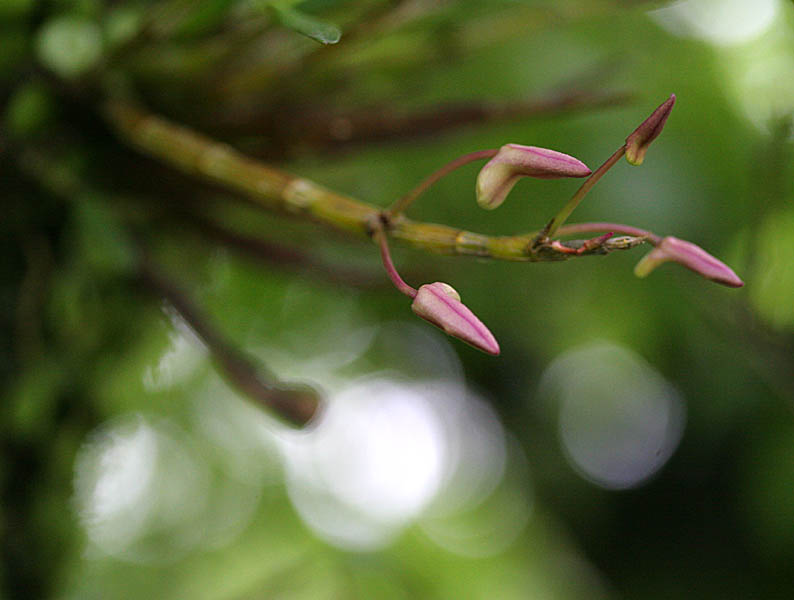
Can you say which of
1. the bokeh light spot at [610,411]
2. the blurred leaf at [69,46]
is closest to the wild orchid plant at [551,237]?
the blurred leaf at [69,46]

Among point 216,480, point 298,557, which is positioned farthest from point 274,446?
point 298,557

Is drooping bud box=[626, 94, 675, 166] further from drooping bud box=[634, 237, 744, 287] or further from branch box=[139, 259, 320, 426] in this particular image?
branch box=[139, 259, 320, 426]

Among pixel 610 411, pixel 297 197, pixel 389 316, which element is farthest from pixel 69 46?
pixel 610 411

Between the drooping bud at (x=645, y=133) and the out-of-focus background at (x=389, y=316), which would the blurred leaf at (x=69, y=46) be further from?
the drooping bud at (x=645, y=133)

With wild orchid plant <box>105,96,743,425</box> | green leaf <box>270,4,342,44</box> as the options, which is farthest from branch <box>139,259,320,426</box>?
green leaf <box>270,4,342,44</box>

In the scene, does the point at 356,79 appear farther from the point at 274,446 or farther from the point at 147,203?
the point at 274,446

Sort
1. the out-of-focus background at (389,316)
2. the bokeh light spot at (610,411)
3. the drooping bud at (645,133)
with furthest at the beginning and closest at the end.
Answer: the bokeh light spot at (610,411) < the out-of-focus background at (389,316) < the drooping bud at (645,133)
